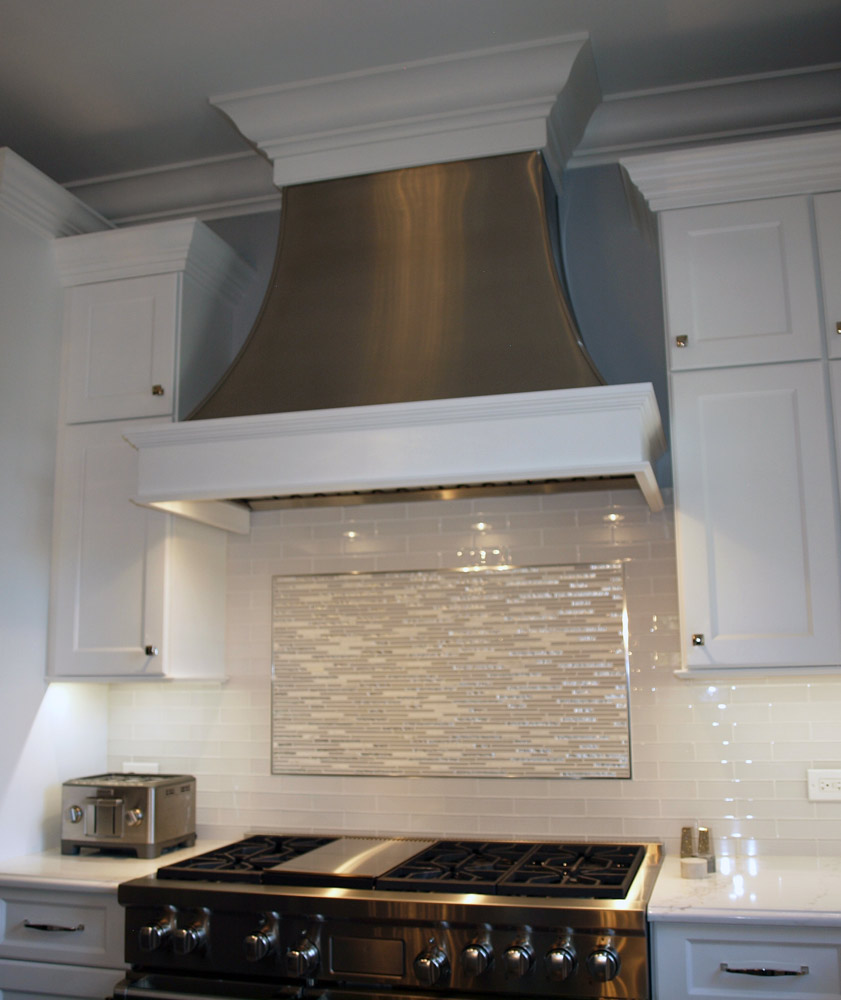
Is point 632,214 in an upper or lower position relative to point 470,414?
upper

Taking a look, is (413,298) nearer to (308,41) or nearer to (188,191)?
(308,41)

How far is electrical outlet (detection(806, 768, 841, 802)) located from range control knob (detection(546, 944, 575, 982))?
939 mm

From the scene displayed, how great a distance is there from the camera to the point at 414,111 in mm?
2869

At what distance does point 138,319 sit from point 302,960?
1931 mm

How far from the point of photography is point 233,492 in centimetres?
257

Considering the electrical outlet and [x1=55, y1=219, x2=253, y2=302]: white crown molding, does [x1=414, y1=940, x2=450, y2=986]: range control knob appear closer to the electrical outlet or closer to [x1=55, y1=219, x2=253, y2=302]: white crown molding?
the electrical outlet

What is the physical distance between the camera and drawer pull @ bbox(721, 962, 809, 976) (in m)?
2.13

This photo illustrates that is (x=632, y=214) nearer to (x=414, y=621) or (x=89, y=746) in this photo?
(x=414, y=621)

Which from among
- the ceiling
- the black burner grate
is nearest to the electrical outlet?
the black burner grate

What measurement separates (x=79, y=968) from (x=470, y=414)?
176cm

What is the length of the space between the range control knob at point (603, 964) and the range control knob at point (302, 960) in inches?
24.9

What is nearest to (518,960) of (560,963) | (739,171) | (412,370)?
(560,963)

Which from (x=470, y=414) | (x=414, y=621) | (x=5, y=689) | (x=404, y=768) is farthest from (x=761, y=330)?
(x=5, y=689)

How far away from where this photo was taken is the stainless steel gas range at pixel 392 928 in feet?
7.11
